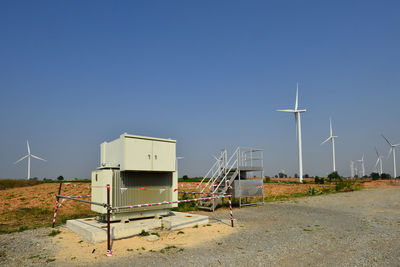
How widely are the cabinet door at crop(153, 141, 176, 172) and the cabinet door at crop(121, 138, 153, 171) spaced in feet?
0.58

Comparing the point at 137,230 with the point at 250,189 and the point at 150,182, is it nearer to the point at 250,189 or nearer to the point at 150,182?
the point at 150,182

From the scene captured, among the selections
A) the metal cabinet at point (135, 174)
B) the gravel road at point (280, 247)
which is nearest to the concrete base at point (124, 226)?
the metal cabinet at point (135, 174)

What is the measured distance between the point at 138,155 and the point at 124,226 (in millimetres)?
2358

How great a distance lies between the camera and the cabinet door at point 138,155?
32.5ft

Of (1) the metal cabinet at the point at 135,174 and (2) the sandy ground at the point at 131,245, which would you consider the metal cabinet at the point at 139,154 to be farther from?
(2) the sandy ground at the point at 131,245

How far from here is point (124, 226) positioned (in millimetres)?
9398

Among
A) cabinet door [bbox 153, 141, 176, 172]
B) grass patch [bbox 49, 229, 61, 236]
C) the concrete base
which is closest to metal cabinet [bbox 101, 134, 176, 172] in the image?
cabinet door [bbox 153, 141, 176, 172]

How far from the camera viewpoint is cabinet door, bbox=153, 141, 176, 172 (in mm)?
10656

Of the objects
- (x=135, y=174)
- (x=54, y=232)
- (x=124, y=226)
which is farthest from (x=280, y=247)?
(x=54, y=232)

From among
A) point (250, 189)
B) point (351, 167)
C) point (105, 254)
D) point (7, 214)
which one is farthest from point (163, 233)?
point (351, 167)

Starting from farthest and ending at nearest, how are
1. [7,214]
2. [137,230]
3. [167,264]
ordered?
[7,214] < [137,230] < [167,264]

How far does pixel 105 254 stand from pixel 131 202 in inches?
119

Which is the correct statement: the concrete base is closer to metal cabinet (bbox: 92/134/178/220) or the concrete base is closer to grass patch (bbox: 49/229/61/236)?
grass patch (bbox: 49/229/61/236)

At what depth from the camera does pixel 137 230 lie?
9.45m
